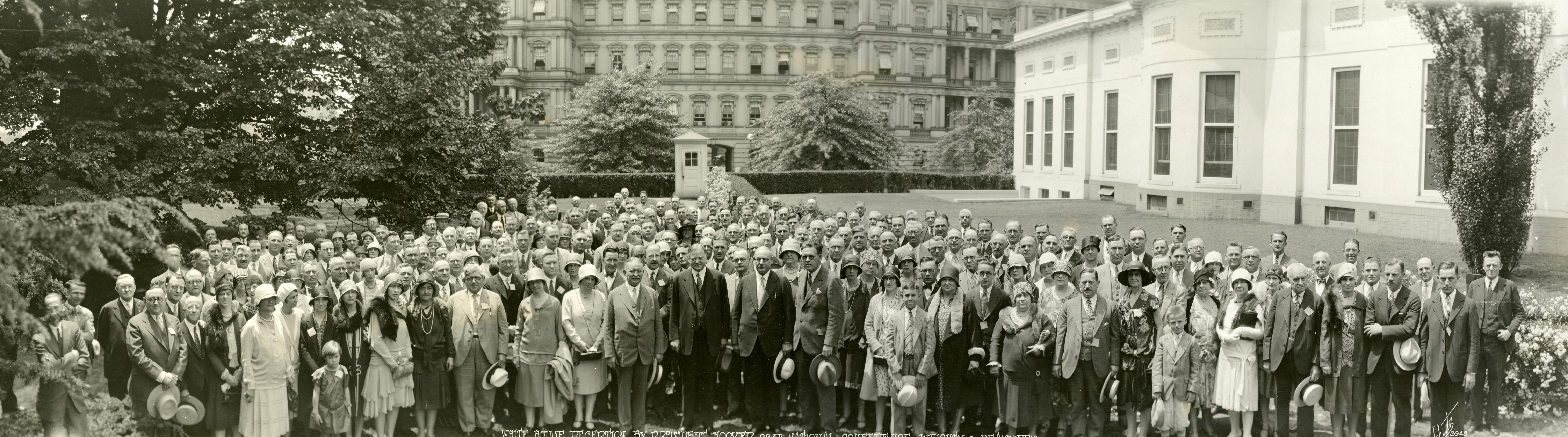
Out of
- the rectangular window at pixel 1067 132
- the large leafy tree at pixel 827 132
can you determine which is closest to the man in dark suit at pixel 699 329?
the rectangular window at pixel 1067 132

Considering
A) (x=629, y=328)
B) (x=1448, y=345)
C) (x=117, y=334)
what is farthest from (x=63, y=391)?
(x=1448, y=345)

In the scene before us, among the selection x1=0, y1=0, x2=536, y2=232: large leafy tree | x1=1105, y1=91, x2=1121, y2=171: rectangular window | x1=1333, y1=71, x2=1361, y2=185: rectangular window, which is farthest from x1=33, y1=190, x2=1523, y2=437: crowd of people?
x1=1105, y1=91, x2=1121, y2=171: rectangular window

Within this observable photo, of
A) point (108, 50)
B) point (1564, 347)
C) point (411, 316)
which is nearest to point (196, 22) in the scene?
point (108, 50)

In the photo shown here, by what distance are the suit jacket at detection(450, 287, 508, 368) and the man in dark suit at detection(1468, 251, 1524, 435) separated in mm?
8420

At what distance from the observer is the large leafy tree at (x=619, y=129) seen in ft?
163

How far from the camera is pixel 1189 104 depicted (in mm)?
23172

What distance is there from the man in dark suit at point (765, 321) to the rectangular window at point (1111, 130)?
24024 mm

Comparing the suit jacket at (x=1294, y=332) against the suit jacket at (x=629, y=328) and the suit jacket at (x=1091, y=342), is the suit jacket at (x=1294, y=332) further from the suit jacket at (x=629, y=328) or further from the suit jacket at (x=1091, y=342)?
the suit jacket at (x=629, y=328)

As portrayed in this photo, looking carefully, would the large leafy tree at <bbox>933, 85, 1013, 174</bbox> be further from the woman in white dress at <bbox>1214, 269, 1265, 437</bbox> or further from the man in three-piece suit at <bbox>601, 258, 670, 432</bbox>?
the man in three-piece suit at <bbox>601, 258, 670, 432</bbox>

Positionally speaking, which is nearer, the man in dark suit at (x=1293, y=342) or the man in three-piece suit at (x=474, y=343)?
the man in dark suit at (x=1293, y=342)

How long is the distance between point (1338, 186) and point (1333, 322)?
13.7 metres

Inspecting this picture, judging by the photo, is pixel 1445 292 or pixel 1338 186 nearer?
pixel 1445 292

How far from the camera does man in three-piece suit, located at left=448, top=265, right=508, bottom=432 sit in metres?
8.66

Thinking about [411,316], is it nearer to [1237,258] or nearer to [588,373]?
[588,373]
